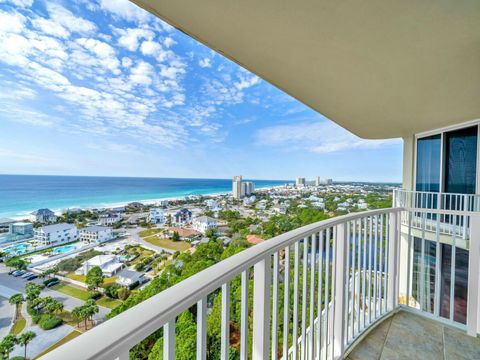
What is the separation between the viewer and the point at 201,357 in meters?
0.68

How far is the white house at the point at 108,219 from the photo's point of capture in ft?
12.8

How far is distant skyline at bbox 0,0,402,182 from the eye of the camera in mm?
5148

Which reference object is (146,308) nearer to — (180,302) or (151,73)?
(180,302)

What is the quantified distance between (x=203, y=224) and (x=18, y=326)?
504cm

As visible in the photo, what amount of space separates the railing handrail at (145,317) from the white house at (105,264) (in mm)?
2442

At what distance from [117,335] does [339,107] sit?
4475 millimetres

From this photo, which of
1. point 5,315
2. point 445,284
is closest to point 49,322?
point 5,315

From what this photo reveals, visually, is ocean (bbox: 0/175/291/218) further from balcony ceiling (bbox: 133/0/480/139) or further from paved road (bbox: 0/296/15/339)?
balcony ceiling (bbox: 133/0/480/139)

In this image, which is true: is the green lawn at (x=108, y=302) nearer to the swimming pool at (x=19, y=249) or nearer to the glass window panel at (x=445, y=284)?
the swimming pool at (x=19, y=249)

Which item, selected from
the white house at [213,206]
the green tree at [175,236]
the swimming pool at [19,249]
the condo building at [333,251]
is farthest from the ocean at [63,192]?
the condo building at [333,251]

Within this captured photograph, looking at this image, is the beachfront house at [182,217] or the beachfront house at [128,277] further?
the beachfront house at [182,217]

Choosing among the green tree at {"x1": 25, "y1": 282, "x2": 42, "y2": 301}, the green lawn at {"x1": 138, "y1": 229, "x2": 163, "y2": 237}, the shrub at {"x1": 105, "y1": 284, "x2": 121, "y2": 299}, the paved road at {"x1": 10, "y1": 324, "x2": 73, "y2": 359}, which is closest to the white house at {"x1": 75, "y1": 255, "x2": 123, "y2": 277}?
the shrub at {"x1": 105, "y1": 284, "x2": 121, "y2": 299}

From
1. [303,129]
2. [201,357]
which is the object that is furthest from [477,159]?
[303,129]

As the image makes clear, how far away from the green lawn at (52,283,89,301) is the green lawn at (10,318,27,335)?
0.67 m
